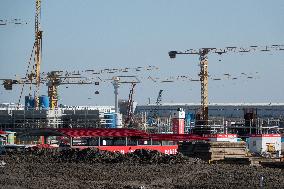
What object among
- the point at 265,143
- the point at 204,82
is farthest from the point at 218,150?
the point at 204,82

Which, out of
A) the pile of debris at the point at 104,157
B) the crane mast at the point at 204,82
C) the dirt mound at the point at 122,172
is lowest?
the dirt mound at the point at 122,172

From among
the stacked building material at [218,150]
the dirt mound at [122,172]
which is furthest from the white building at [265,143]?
the dirt mound at [122,172]

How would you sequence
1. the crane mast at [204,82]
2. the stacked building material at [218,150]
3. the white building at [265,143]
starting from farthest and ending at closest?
1. the crane mast at [204,82]
2. the white building at [265,143]
3. the stacked building material at [218,150]

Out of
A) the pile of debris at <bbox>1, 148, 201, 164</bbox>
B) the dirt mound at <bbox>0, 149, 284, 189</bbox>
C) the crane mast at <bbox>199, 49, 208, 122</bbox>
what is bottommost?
the dirt mound at <bbox>0, 149, 284, 189</bbox>

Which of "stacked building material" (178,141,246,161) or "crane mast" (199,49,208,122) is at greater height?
"crane mast" (199,49,208,122)

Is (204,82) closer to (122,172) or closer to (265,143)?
(265,143)

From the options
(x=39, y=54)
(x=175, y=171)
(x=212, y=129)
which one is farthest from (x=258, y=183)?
(x=39, y=54)

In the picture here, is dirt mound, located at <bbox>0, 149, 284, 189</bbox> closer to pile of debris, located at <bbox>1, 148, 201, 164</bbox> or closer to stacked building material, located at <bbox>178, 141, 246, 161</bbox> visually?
pile of debris, located at <bbox>1, 148, 201, 164</bbox>

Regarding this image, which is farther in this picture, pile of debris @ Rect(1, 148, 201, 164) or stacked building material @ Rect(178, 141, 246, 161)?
stacked building material @ Rect(178, 141, 246, 161)

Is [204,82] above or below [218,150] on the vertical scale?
above

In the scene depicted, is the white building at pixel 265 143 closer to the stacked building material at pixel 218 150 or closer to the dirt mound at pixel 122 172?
the stacked building material at pixel 218 150

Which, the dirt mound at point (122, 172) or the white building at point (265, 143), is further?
the white building at point (265, 143)

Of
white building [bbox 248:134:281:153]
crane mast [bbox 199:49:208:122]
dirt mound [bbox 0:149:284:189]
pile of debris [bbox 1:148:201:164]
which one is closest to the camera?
dirt mound [bbox 0:149:284:189]

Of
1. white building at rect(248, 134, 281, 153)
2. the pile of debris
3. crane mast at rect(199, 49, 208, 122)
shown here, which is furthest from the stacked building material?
crane mast at rect(199, 49, 208, 122)
